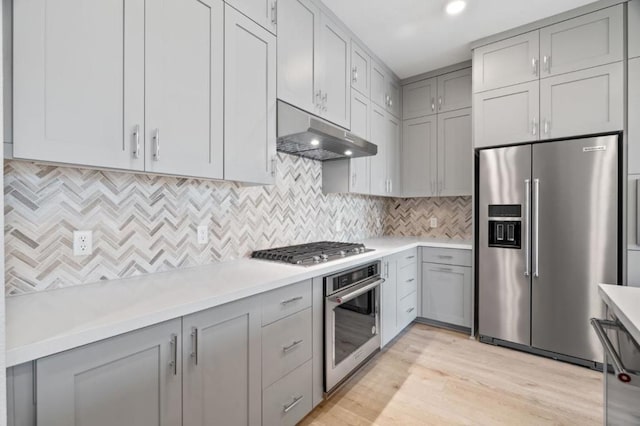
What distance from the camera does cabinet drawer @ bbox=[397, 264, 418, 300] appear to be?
9.50ft

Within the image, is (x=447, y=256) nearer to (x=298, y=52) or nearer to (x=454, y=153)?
(x=454, y=153)

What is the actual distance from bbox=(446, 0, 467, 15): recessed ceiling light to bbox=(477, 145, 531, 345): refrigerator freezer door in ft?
3.94

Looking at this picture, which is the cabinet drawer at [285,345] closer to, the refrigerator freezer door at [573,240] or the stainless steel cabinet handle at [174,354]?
the stainless steel cabinet handle at [174,354]

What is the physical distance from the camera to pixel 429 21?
2.50 m

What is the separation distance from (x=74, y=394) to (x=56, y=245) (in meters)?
0.71

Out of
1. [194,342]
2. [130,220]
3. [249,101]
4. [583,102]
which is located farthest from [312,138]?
[583,102]

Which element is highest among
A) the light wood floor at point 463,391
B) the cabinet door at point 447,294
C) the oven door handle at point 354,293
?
the oven door handle at point 354,293

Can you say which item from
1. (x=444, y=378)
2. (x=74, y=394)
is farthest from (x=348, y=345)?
(x=74, y=394)

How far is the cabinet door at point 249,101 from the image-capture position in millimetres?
1605

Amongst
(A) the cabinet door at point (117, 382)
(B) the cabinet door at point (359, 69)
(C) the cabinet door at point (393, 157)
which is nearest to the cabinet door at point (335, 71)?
(B) the cabinet door at point (359, 69)

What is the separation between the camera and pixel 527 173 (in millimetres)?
2574

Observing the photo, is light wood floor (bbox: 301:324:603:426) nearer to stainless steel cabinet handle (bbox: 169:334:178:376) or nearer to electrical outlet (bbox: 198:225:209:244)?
stainless steel cabinet handle (bbox: 169:334:178:376)

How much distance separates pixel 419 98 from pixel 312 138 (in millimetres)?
2112

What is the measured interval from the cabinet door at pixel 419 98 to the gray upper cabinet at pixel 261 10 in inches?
86.8
